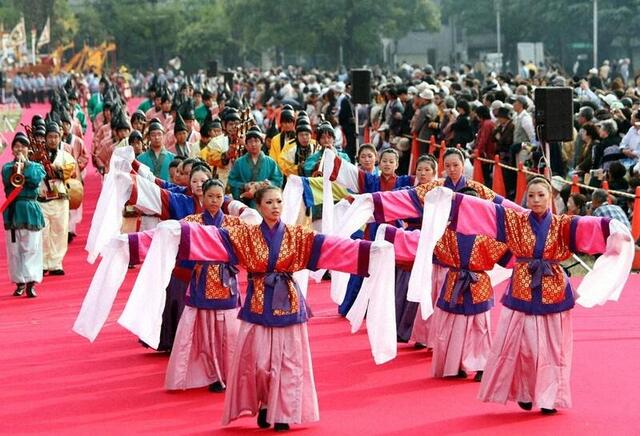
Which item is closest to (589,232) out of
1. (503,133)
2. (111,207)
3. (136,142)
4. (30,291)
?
(111,207)

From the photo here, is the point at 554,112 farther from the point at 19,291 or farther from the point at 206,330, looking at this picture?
the point at 19,291

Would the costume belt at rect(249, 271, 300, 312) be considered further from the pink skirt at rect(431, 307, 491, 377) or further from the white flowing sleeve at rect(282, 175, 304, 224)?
the white flowing sleeve at rect(282, 175, 304, 224)

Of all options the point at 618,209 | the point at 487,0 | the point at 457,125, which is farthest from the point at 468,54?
the point at 618,209

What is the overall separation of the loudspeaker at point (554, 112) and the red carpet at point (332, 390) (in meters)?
1.61

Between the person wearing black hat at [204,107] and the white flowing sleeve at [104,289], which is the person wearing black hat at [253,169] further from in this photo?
the person wearing black hat at [204,107]

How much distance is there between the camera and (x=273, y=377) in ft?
28.9

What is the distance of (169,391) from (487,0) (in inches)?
1823

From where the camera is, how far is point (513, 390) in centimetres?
920

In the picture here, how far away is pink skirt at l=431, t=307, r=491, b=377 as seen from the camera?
10.2 meters

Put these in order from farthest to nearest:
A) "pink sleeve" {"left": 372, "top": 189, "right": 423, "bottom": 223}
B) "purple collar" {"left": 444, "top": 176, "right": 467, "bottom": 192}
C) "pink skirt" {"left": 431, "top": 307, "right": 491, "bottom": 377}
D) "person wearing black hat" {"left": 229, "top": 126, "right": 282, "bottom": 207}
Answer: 1. "person wearing black hat" {"left": 229, "top": 126, "right": 282, "bottom": 207}
2. "purple collar" {"left": 444, "top": 176, "right": 467, "bottom": 192}
3. "pink sleeve" {"left": 372, "top": 189, "right": 423, "bottom": 223}
4. "pink skirt" {"left": 431, "top": 307, "right": 491, "bottom": 377}

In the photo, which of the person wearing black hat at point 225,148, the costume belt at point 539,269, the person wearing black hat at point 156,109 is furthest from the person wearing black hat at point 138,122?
the costume belt at point 539,269

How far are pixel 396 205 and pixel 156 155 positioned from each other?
5119mm

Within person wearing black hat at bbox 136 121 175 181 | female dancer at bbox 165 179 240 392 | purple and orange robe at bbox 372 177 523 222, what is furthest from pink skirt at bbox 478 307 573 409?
person wearing black hat at bbox 136 121 175 181

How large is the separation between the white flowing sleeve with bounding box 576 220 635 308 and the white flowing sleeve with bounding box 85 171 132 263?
365cm
